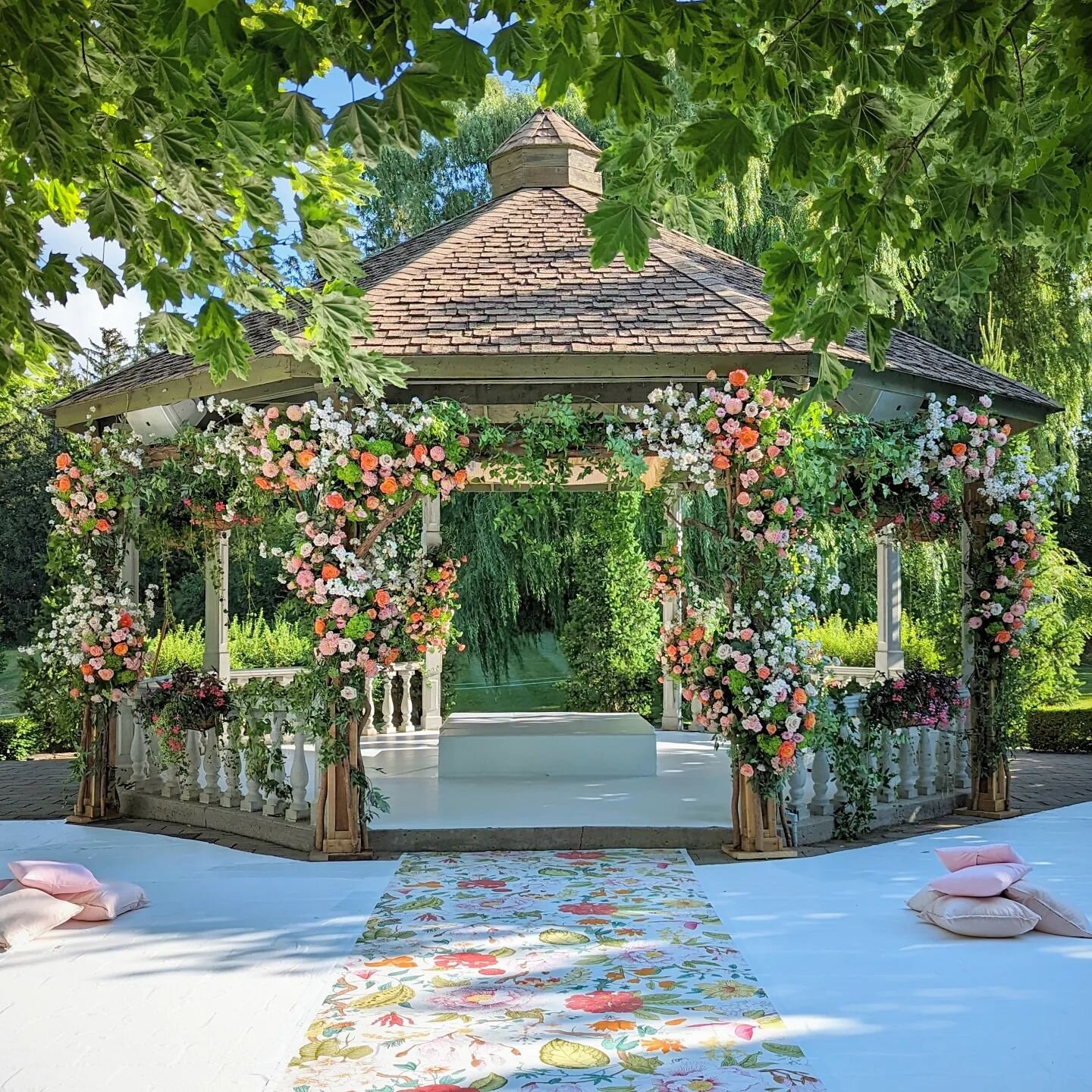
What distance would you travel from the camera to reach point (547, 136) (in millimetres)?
10477

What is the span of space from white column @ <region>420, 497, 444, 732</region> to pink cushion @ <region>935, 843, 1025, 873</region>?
6194mm

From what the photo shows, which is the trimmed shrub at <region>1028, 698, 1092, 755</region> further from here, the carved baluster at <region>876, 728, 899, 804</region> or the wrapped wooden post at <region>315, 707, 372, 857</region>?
the wrapped wooden post at <region>315, 707, 372, 857</region>

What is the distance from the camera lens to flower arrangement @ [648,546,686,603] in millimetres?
7680

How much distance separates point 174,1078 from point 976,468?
6.46 meters

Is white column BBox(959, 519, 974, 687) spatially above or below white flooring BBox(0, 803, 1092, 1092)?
above

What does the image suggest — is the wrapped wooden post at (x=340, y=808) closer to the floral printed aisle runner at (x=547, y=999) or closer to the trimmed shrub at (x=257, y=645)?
the floral printed aisle runner at (x=547, y=999)

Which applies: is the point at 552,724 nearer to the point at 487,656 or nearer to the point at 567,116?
the point at 487,656

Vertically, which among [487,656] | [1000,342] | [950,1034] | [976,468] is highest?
[1000,342]

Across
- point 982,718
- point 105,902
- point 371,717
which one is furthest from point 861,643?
point 105,902

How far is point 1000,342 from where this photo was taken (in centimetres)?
1279

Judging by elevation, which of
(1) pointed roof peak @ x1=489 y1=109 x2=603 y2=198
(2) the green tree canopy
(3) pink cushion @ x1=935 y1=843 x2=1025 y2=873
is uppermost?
(1) pointed roof peak @ x1=489 y1=109 x2=603 y2=198

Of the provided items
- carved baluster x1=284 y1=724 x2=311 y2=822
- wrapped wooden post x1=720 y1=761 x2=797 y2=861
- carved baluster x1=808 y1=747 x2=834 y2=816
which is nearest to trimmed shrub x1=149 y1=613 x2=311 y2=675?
carved baluster x1=284 y1=724 x2=311 y2=822

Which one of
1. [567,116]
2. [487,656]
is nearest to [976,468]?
[487,656]

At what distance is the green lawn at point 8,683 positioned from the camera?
19.4m
